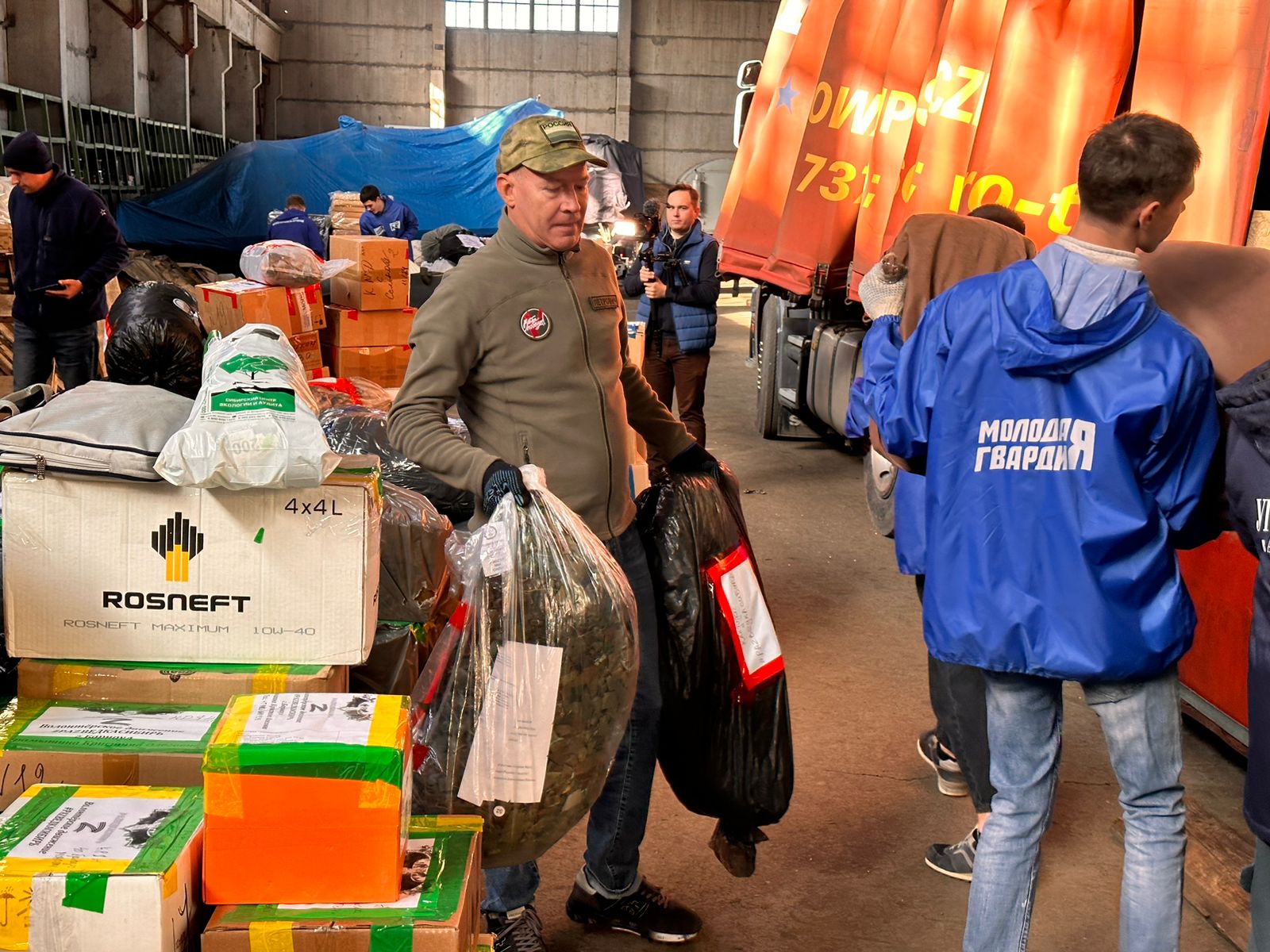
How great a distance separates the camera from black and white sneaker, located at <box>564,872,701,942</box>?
2.89 meters

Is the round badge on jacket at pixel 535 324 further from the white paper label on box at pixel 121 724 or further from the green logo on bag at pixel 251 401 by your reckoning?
the white paper label on box at pixel 121 724

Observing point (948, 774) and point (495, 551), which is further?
point (948, 774)

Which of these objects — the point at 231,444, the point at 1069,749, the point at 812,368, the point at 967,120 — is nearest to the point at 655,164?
the point at 812,368

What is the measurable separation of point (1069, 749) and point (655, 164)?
78.8ft

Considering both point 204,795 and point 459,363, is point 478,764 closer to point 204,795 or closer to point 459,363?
point 204,795

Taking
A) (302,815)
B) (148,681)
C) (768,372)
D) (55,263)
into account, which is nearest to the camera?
(302,815)

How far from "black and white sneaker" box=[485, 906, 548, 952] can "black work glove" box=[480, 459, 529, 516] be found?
0.96 m

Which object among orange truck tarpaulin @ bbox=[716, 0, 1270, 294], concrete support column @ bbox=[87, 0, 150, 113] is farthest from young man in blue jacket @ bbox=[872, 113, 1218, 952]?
concrete support column @ bbox=[87, 0, 150, 113]

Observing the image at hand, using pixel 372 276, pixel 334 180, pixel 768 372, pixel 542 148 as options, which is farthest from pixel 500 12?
pixel 542 148

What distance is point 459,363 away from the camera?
248 centimetres

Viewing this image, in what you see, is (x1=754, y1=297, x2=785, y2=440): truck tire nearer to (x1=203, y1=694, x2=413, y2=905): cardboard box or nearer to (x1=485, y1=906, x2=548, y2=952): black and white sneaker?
(x1=485, y1=906, x2=548, y2=952): black and white sneaker

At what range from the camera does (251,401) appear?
6.64ft

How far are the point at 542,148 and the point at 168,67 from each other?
19.8 meters

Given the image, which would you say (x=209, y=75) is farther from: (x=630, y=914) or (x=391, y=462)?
(x=630, y=914)
